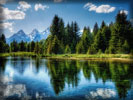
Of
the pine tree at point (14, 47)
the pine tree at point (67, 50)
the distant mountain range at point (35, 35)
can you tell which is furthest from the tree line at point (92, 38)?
the pine tree at point (14, 47)

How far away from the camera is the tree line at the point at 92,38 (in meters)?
17.1

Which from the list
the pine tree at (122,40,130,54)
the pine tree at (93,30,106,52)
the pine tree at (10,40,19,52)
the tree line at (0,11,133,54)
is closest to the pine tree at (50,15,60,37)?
the tree line at (0,11,133,54)

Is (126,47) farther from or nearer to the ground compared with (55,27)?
nearer to the ground

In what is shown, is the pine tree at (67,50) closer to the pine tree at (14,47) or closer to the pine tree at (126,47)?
the pine tree at (126,47)

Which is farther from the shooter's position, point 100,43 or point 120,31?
point 100,43

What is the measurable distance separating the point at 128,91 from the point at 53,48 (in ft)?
57.4

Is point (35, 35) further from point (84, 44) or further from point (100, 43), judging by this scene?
point (100, 43)

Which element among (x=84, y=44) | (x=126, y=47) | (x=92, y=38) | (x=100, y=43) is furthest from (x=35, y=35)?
(x=126, y=47)

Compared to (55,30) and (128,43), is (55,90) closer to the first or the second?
(128,43)

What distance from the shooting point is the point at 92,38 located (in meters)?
22.8

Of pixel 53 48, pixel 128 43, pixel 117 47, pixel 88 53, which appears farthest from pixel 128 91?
pixel 53 48

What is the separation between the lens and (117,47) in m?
17.4

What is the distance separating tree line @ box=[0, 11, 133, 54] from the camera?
17133 millimetres

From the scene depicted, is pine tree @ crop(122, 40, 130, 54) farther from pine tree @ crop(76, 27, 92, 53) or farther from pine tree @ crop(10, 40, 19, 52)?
pine tree @ crop(10, 40, 19, 52)
